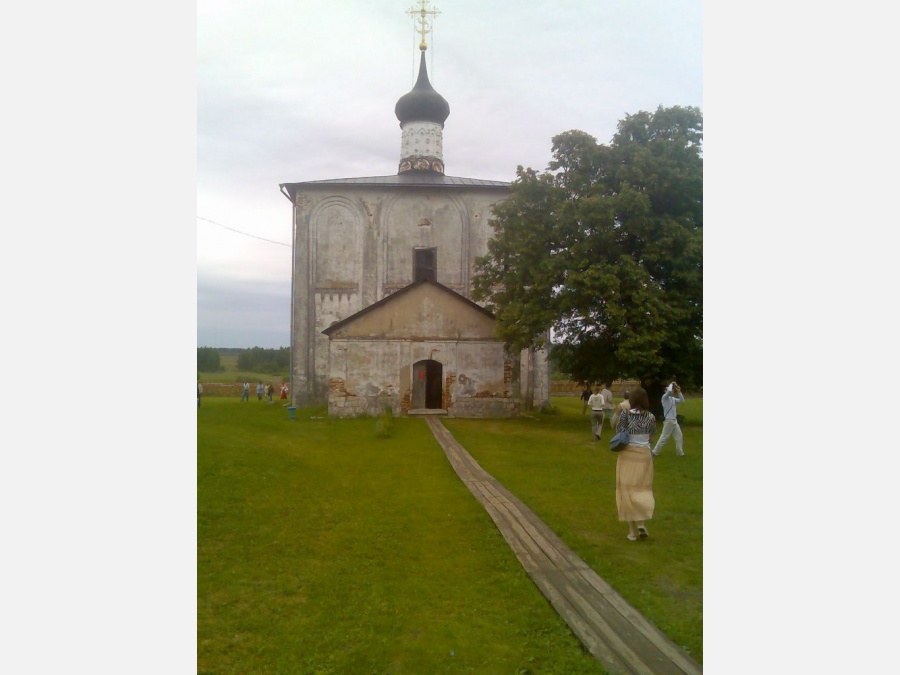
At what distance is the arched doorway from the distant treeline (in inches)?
552

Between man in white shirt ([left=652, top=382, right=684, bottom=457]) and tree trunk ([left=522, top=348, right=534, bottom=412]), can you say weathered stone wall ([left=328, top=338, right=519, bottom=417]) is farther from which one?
man in white shirt ([left=652, top=382, right=684, bottom=457])

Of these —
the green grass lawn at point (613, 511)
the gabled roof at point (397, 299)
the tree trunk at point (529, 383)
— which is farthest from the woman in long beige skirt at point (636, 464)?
the tree trunk at point (529, 383)

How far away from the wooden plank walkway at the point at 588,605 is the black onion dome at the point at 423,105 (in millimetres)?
25071

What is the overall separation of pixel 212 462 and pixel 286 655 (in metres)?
5.94

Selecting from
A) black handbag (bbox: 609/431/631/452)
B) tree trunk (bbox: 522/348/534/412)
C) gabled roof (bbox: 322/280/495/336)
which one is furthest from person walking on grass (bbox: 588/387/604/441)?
Result: tree trunk (bbox: 522/348/534/412)

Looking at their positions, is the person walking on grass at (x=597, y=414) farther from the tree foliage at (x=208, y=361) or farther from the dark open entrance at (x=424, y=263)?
the dark open entrance at (x=424, y=263)

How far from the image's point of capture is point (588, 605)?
168 inches

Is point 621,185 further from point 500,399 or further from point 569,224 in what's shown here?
point 500,399

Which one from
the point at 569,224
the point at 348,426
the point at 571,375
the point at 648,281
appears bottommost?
the point at 348,426

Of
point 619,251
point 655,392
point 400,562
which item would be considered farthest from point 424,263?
point 400,562

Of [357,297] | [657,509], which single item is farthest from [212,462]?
[357,297]

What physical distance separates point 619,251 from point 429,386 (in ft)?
33.8

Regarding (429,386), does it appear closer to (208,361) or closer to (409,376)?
(409,376)

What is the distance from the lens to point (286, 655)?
3.57 meters
